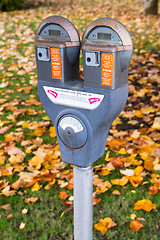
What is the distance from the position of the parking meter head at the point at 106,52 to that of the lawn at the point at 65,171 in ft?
4.23

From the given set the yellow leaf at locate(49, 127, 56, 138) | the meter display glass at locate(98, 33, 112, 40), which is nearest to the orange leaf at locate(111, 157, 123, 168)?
the yellow leaf at locate(49, 127, 56, 138)

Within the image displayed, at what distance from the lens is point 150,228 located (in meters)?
2.17

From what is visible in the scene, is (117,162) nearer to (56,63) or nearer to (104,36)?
(56,63)

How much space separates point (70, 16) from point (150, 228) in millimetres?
7737

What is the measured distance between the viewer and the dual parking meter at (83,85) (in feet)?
4.32

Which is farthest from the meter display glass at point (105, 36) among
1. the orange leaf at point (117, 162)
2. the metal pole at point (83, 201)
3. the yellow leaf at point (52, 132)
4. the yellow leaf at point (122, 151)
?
the yellow leaf at point (52, 132)

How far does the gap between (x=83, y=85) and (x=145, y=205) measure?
1.31m

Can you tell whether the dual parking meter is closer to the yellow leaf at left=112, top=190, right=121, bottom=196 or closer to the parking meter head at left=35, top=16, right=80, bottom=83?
the parking meter head at left=35, top=16, right=80, bottom=83

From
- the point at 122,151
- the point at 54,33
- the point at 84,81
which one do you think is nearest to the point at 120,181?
the point at 122,151

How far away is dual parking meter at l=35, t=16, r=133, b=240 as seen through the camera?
1.32 meters

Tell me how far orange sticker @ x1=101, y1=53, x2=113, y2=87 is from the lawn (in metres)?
1.29

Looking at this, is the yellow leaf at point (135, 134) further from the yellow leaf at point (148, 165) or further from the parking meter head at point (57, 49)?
the parking meter head at point (57, 49)

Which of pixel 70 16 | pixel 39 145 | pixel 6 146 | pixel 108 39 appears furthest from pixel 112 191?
pixel 70 16

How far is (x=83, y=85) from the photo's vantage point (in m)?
1.45
